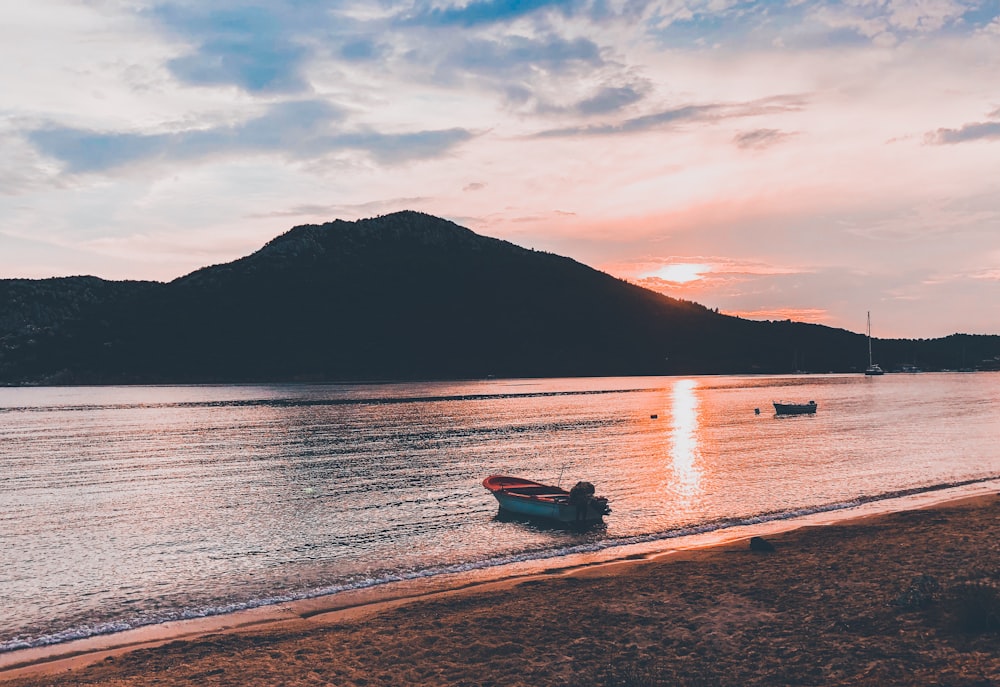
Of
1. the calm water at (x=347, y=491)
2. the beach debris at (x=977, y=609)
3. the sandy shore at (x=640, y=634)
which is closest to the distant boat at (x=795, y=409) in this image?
the calm water at (x=347, y=491)

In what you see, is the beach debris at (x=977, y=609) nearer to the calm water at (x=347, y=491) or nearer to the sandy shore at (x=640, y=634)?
the sandy shore at (x=640, y=634)

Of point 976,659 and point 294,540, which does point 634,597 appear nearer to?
point 976,659

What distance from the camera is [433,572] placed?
2520 centimetres

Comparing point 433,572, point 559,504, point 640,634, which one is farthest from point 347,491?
point 640,634

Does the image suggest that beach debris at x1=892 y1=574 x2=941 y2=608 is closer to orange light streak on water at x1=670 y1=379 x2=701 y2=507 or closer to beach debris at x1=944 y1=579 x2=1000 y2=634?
beach debris at x1=944 y1=579 x2=1000 y2=634

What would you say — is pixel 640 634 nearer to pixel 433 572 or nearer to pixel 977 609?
pixel 977 609

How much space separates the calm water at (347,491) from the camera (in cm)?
2497

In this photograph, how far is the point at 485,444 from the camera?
239 ft

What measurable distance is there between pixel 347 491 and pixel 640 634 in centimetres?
3049

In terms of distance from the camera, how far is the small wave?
19.7 meters

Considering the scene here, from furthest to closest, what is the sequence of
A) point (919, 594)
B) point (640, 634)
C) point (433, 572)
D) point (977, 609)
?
point (433, 572) < point (919, 594) < point (640, 634) < point (977, 609)

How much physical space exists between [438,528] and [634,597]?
1481 cm

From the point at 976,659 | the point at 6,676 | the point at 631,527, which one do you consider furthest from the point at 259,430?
the point at 976,659

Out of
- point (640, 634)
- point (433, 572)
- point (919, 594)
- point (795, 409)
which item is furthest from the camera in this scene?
point (795, 409)
